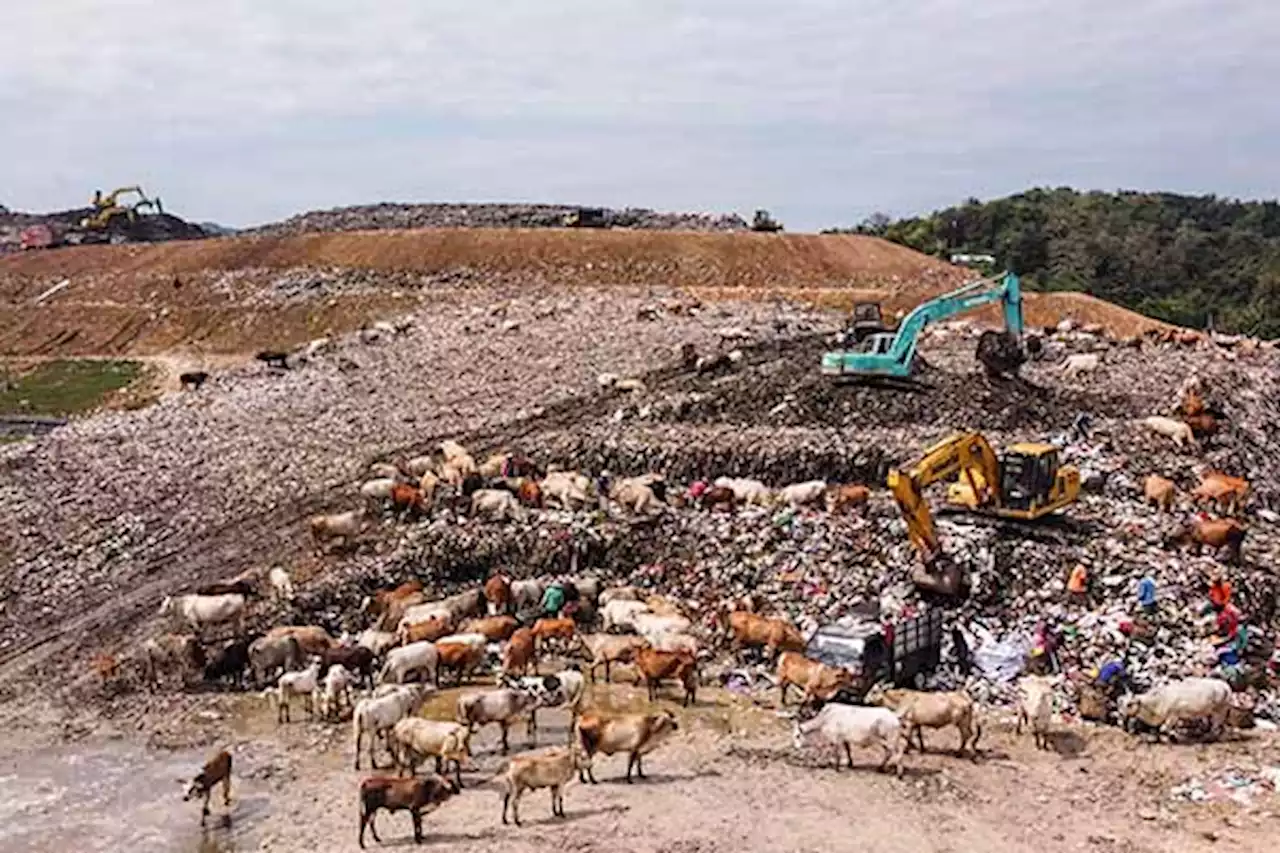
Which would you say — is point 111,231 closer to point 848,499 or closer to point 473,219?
point 473,219

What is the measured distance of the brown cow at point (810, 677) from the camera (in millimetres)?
16453

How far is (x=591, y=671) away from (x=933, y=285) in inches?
1640

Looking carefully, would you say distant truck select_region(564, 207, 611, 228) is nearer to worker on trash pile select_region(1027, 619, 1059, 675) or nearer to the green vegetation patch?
the green vegetation patch

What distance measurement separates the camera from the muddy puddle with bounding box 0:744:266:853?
13.6 m

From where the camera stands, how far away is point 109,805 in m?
14.5

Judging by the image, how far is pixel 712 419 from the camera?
28.8 meters

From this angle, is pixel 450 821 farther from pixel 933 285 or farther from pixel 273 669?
pixel 933 285

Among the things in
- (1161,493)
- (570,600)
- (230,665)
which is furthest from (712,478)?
(230,665)

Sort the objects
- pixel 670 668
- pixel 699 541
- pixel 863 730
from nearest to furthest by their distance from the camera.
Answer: pixel 863 730 < pixel 670 668 < pixel 699 541

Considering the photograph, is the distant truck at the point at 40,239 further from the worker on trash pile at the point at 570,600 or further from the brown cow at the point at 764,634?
the brown cow at the point at 764,634

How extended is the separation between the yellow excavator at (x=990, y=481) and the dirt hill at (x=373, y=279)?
3102 cm

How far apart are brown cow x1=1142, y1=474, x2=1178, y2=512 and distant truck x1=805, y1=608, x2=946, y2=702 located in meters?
5.84

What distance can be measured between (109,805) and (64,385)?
125ft

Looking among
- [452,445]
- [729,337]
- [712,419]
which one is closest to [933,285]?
[729,337]
